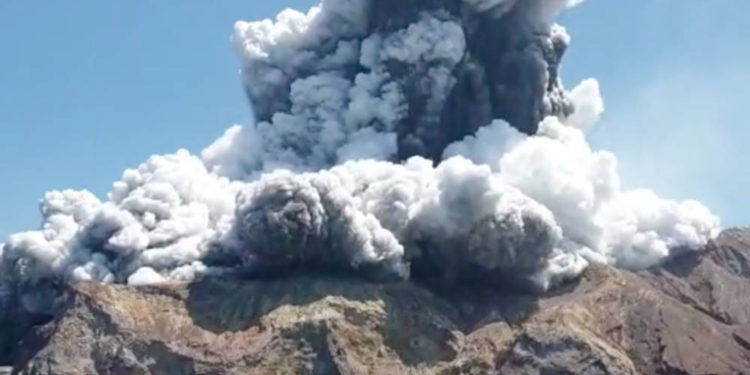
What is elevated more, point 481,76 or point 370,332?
Answer: point 481,76

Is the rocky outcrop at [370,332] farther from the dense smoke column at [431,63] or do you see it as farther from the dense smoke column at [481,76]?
the dense smoke column at [431,63]

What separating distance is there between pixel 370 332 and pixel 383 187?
55.0 feet

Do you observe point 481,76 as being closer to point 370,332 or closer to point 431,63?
point 431,63

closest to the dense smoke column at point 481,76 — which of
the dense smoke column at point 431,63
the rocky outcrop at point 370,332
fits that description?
the dense smoke column at point 431,63

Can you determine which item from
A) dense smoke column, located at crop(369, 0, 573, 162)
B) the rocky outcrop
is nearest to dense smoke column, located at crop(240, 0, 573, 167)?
dense smoke column, located at crop(369, 0, 573, 162)

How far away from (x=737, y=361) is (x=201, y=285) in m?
40.3

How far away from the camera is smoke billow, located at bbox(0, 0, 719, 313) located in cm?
15338

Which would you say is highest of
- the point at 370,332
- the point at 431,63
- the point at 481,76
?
the point at 481,76

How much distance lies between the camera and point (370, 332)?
146250mm

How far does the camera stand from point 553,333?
14562 cm

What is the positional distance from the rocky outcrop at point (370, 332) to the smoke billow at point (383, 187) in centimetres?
348

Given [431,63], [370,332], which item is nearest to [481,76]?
[431,63]

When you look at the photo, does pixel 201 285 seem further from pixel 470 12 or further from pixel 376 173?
pixel 470 12

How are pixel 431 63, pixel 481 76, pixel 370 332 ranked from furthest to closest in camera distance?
pixel 481 76 → pixel 431 63 → pixel 370 332
